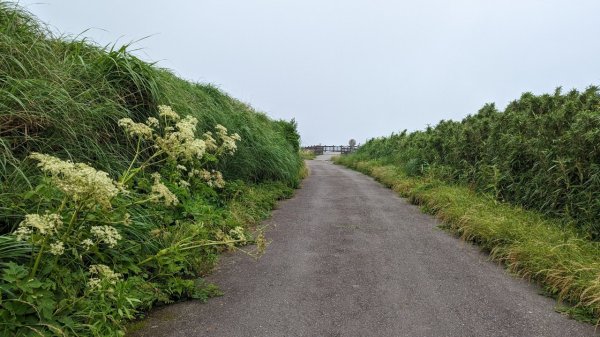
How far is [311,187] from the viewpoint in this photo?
41.0 ft

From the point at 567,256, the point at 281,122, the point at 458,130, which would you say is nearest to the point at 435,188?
the point at 458,130

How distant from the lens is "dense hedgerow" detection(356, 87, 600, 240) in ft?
18.1

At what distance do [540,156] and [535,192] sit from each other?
2.13 feet

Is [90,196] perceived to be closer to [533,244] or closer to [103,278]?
[103,278]

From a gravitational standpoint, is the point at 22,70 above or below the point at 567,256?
above

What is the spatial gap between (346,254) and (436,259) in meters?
1.22

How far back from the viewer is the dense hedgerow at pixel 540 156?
5.53m

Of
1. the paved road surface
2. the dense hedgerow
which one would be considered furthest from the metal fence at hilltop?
the paved road surface

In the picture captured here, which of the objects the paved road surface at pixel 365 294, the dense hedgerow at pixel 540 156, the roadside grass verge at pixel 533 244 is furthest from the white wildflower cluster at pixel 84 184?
the dense hedgerow at pixel 540 156

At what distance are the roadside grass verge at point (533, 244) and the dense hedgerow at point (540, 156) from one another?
1.11 ft

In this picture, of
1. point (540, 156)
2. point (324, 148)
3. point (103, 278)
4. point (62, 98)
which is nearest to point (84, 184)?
point (103, 278)

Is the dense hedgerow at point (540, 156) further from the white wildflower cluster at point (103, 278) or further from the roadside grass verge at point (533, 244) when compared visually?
the white wildflower cluster at point (103, 278)

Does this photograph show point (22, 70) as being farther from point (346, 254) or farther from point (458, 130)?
point (458, 130)

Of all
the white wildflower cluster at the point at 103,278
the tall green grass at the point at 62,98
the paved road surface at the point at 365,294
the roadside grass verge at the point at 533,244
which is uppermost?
the tall green grass at the point at 62,98
